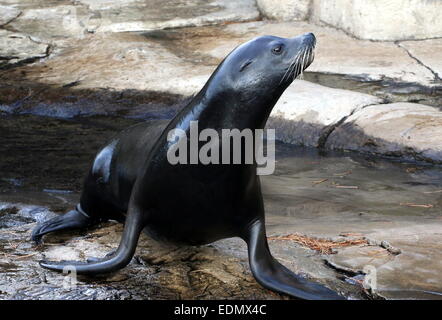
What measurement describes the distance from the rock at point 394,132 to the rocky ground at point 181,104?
1 cm

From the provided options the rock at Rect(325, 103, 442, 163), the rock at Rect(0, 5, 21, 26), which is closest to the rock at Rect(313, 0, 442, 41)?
the rock at Rect(325, 103, 442, 163)

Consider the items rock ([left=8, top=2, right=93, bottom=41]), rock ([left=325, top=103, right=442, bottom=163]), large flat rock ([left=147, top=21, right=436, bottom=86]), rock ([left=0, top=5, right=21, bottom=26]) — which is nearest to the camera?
rock ([left=325, top=103, right=442, bottom=163])

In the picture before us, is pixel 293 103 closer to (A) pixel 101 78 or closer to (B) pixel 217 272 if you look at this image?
(A) pixel 101 78

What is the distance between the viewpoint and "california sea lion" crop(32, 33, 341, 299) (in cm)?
322

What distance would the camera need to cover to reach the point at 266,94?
3225 millimetres

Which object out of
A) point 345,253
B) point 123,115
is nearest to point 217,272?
point 345,253

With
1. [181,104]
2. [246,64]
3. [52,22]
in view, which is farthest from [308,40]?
[52,22]

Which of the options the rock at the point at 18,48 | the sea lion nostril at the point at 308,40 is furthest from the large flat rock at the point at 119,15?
the sea lion nostril at the point at 308,40

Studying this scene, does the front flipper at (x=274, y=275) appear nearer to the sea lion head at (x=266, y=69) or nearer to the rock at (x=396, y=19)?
the sea lion head at (x=266, y=69)

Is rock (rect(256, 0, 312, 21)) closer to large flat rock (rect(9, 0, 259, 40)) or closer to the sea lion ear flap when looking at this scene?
large flat rock (rect(9, 0, 259, 40))

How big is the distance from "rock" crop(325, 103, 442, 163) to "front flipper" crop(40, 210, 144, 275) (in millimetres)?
3490

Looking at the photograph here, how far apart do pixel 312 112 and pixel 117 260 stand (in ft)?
13.6

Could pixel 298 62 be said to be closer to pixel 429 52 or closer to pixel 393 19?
pixel 429 52

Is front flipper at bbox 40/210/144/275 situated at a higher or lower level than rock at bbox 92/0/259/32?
higher
